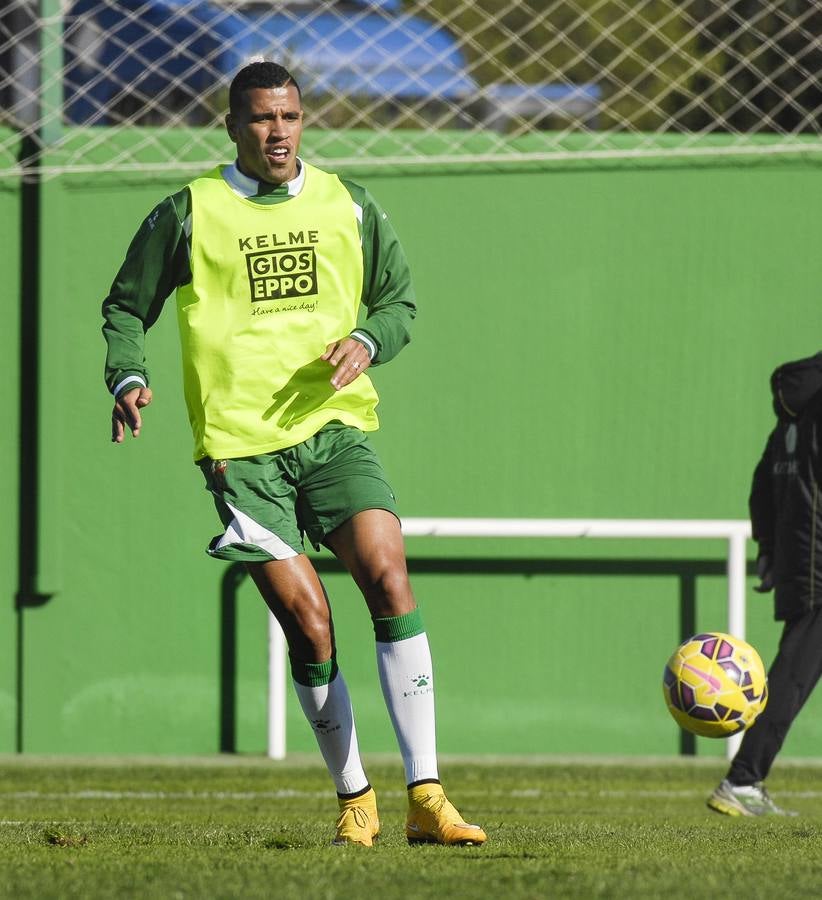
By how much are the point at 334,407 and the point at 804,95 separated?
5.96 m

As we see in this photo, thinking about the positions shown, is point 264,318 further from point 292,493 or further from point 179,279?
point 292,493

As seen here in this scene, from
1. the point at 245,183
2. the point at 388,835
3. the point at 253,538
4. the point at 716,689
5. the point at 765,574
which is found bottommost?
the point at 388,835

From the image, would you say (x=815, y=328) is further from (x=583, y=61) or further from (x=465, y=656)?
(x=583, y=61)

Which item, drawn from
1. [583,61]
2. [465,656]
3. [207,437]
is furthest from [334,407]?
[583,61]

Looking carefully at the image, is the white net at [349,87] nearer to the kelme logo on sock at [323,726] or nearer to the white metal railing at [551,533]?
the white metal railing at [551,533]

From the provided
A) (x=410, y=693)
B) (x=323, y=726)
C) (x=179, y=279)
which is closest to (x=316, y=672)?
(x=323, y=726)

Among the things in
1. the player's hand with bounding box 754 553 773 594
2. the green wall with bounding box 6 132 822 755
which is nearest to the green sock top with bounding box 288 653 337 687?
the player's hand with bounding box 754 553 773 594

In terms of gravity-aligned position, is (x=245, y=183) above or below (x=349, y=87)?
below

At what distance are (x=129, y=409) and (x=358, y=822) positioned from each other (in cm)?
131

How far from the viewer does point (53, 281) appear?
331 inches

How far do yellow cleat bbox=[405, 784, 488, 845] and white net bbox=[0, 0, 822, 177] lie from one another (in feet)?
16.2

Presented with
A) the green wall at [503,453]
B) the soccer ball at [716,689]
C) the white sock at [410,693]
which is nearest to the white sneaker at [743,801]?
the soccer ball at [716,689]

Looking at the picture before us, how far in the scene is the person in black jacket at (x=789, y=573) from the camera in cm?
623

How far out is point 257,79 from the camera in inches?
175
